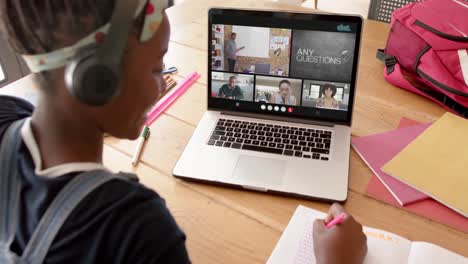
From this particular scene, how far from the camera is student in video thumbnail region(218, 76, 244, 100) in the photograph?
1.03 m

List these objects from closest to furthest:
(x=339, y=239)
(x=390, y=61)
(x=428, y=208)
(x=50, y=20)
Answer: (x=50, y=20), (x=339, y=239), (x=428, y=208), (x=390, y=61)

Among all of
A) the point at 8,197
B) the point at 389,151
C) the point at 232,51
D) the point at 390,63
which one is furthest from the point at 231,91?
the point at 8,197

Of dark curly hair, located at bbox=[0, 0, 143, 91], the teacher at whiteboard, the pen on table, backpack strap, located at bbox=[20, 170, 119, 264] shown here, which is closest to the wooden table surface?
the pen on table

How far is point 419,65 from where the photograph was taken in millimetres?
1145

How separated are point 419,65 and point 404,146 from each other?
0.28m

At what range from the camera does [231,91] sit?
1036mm

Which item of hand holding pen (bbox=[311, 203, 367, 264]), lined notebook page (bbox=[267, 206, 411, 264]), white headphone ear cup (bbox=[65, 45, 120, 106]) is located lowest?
lined notebook page (bbox=[267, 206, 411, 264])

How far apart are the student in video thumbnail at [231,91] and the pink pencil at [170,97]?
151mm

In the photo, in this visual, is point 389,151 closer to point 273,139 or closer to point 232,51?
point 273,139

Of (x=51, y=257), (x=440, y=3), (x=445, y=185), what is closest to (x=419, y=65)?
(x=440, y=3)

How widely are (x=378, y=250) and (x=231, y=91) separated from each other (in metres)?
0.47

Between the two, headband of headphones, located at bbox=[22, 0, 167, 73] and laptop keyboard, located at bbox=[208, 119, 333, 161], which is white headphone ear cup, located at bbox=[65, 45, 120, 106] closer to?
headband of headphones, located at bbox=[22, 0, 167, 73]

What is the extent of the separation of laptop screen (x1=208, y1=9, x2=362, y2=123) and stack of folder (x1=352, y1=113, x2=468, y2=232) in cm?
11

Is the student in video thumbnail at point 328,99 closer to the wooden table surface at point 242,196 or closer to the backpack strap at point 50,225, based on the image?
the wooden table surface at point 242,196
